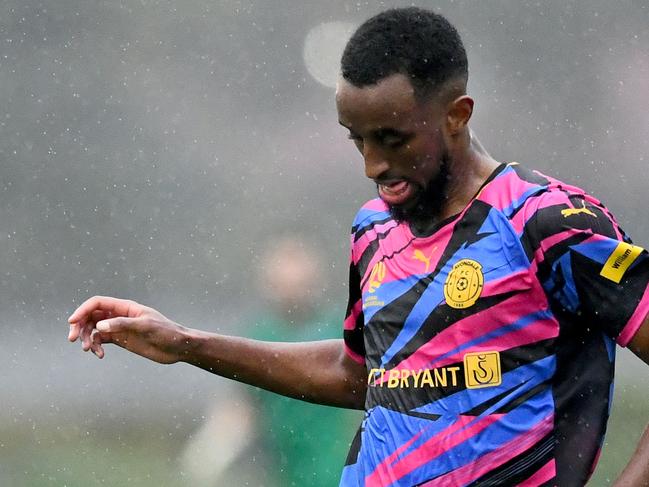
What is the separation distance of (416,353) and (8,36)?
273 inches

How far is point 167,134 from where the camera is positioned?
8.83 m

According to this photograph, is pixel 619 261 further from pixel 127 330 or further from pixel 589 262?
pixel 127 330

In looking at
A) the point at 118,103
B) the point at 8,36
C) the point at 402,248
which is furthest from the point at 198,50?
the point at 402,248

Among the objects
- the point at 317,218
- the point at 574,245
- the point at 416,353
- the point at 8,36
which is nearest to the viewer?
the point at 574,245

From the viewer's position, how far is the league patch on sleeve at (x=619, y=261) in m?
2.43

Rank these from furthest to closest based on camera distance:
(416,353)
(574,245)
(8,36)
Result: (8,36)
(416,353)
(574,245)

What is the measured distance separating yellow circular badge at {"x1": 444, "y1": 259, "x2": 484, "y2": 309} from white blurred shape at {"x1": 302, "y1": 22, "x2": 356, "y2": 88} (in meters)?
6.01

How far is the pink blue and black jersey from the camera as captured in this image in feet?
8.07

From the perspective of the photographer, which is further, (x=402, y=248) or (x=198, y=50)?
(x=198, y=50)

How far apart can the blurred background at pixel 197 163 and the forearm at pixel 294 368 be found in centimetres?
470

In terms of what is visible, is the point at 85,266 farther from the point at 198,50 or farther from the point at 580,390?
the point at 580,390

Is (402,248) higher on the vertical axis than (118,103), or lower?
lower

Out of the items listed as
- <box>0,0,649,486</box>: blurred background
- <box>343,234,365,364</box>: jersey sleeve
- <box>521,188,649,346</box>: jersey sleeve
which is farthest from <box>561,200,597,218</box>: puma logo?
<box>0,0,649,486</box>: blurred background

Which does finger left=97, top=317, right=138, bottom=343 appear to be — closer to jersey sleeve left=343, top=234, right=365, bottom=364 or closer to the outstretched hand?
the outstretched hand
